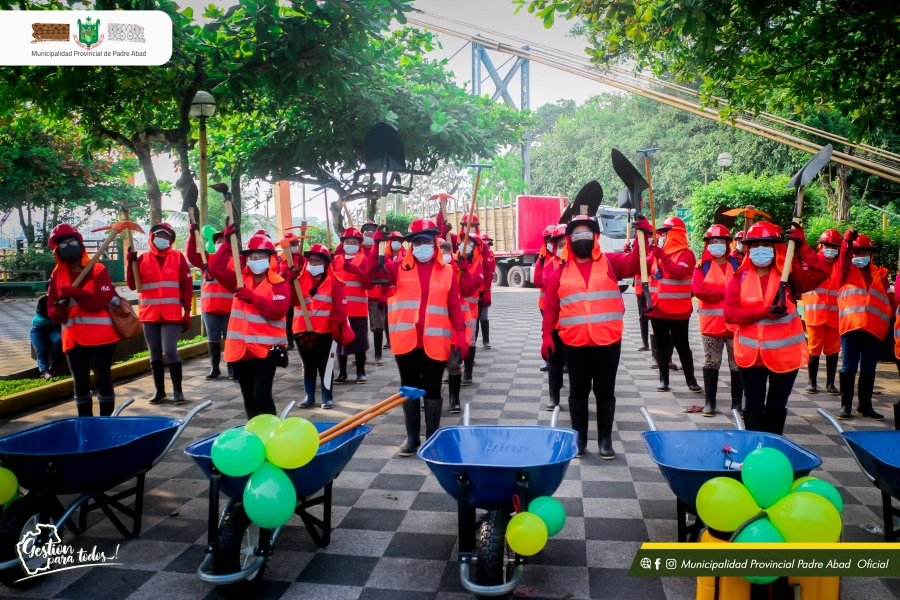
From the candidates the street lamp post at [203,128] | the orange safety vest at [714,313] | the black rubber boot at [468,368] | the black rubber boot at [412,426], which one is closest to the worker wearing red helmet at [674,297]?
the orange safety vest at [714,313]

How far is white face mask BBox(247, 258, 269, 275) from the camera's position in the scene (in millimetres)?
4918

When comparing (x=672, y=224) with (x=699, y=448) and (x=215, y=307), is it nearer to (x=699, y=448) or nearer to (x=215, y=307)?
(x=699, y=448)

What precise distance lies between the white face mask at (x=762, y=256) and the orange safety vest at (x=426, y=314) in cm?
228

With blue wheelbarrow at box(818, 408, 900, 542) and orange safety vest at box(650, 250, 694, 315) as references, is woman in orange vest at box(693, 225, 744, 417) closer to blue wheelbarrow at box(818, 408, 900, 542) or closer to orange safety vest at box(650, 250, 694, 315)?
orange safety vest at box(650, 250, 694, 315)

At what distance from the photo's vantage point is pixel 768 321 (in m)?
4.53

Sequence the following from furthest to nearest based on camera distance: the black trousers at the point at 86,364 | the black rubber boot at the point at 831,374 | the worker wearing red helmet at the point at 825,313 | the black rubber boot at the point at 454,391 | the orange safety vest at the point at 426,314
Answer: the black rubber boot at the point at 831,374, the black rubber boot at the point at 454,391, the worker wearing red helmet at the point at 825,313, the black trousers at the point at 86,364, the orange safety vest at the point at 426,314

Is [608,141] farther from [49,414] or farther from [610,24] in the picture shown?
[49,414]

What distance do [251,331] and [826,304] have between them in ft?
19.1

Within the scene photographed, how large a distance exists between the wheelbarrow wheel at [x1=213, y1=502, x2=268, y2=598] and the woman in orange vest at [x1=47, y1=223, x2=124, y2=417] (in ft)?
9.47

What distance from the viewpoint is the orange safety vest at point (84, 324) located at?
5.29 meters

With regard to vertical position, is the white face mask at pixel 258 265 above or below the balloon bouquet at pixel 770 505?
above

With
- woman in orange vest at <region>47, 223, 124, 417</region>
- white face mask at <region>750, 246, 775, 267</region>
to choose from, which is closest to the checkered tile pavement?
woman in orange vest at <region>47, 223, 124, 417</region>

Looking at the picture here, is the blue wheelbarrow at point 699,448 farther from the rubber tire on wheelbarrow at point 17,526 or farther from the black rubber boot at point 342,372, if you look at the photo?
the black rubber boot at point 342,372

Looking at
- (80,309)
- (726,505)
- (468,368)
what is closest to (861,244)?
(468,368)
